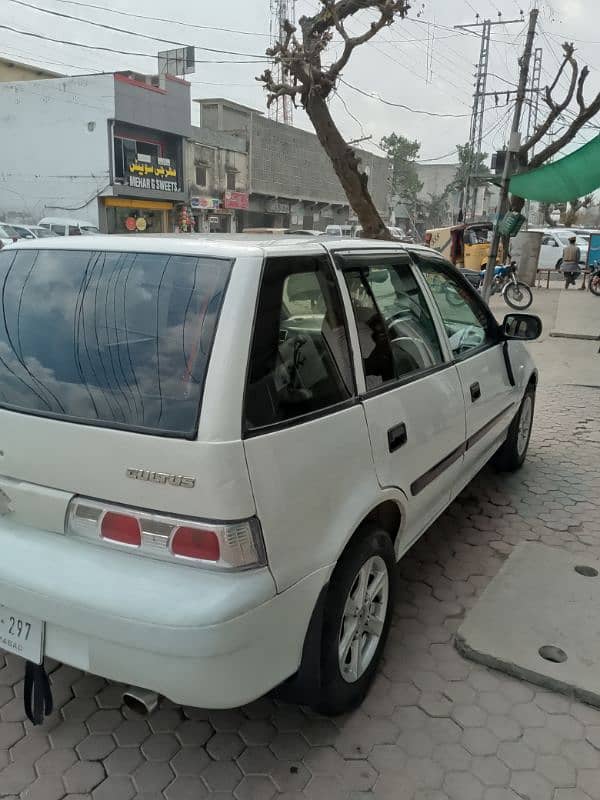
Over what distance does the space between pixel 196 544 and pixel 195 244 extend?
97cm

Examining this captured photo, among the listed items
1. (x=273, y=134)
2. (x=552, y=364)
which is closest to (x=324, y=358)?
(x=552, y=364)

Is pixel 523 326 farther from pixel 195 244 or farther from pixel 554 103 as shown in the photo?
pixel 554 103

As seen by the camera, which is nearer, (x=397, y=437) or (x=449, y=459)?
(x=397, y=437)

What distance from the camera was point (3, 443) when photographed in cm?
204

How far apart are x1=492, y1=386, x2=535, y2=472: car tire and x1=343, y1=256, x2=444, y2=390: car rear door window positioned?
1.66m

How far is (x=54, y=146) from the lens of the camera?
31250mm

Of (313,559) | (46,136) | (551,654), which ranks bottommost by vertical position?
(551,654)

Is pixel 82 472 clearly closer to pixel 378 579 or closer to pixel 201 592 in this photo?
pixel 201 592

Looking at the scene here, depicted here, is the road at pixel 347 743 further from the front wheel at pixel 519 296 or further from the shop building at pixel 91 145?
the shop building at pixel 91 145

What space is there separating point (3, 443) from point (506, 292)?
47.9 feet

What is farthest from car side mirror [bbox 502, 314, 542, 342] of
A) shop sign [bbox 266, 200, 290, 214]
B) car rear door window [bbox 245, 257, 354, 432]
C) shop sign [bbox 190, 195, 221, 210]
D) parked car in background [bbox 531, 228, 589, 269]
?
shop sign [bbox 266, 200, 290, 214]

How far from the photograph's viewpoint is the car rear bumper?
1735 mm

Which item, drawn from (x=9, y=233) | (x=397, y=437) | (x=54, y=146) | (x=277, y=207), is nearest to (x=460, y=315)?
(x=397, y=437)

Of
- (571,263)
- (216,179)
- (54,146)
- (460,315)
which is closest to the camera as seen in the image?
(460,315)
